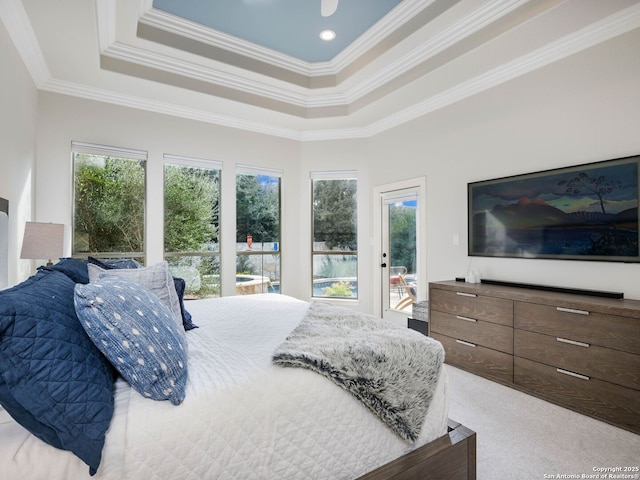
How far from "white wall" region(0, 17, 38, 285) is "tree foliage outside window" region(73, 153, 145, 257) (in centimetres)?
47

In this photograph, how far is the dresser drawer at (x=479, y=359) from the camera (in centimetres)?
275

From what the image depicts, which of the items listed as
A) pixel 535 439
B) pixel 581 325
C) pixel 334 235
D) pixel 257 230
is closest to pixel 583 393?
pixel 581 325

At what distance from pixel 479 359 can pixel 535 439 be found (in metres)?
0.94

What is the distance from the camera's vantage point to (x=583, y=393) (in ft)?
7.55

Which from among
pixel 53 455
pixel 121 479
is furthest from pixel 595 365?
pixel 53 455

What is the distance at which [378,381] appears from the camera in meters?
1.36

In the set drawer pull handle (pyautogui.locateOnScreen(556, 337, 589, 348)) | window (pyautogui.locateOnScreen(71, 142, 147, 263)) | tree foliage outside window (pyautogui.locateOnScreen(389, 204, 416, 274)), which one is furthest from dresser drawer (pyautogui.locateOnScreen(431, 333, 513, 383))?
window (pyautogui.locateOnScreen(71, 142, 147, 263))

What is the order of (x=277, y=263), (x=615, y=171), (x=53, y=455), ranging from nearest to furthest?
(x=53, y=455), (x=615, y=171), (x=277, y=263)

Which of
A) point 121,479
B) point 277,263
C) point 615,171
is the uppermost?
point 615,171

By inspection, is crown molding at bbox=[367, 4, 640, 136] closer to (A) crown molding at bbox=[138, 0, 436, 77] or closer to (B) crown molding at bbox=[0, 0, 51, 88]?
(A) crown molding at bbox=[138, 0, 436, 77]

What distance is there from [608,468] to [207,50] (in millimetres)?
4313

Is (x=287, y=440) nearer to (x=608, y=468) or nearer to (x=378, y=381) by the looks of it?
(x=378, y=381)

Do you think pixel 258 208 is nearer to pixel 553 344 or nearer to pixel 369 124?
pixel 369 124

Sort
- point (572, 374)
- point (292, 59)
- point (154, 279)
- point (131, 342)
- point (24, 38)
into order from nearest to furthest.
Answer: point (131, 342), point (154, 279), point (572, 374), point (24, 38), point (292, 59)
